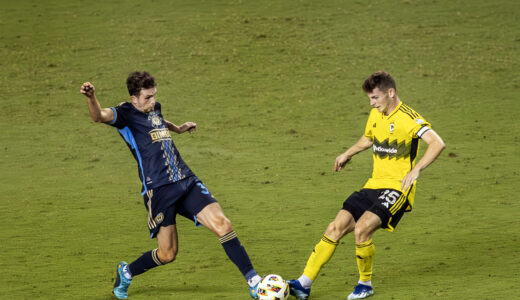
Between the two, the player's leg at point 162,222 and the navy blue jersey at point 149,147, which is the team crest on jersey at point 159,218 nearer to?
the player's leg at point 162,222

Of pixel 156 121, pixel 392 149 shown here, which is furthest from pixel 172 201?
pixel 392 149

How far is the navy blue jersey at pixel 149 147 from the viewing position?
7547 millimetres

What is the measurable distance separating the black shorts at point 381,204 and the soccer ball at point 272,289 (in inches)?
38.8

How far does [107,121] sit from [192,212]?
1.16 metres

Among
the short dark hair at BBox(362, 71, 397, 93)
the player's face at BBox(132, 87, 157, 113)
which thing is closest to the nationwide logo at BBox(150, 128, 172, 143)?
the player's face at BBox(132, 87, 157, 113)

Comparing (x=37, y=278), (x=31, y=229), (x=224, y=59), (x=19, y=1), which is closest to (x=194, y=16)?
(x=224, y=59)

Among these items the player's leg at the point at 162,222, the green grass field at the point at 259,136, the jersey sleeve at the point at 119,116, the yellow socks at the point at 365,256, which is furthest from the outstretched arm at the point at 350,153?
the jersey sleeve at the point at 119,116

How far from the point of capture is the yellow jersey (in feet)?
24.7

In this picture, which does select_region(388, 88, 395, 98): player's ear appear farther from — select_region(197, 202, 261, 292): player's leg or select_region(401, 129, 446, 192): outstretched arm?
select_region(197, 202, 261, 292): player's leg

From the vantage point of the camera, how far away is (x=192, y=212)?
7539mm

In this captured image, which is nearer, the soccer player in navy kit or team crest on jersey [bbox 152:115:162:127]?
the soccer player in navy kit

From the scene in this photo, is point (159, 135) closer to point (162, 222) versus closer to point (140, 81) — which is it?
point (140, 81)

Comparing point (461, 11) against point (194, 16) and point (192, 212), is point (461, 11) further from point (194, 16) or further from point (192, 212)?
point (192, 212)

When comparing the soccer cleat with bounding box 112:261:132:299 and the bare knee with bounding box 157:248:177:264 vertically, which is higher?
the bare knee with bounding box 157:248:177:264
